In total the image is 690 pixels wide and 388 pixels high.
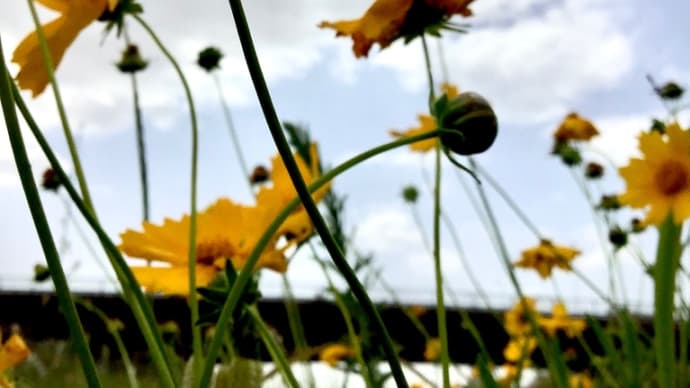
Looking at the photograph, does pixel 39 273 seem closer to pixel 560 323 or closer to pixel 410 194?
pixel 410 194

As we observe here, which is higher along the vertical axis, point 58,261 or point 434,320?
point 58,261

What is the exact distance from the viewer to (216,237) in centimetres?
50

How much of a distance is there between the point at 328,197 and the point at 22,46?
0.68 metres

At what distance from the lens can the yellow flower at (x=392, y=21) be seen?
0.40 m

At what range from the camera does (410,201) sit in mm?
1770

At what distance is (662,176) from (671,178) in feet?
0.05

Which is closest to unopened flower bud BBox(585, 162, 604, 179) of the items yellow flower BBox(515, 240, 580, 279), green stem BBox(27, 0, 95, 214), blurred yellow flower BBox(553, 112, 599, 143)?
blurred yellow flower BBox(553, 112, 599, 143)

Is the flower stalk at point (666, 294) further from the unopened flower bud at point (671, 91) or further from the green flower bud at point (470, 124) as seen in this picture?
the unopened flower bud at point (671, 91)

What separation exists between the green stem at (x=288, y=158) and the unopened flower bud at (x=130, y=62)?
869 millimetres

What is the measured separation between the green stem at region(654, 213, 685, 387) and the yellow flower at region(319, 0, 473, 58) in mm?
331

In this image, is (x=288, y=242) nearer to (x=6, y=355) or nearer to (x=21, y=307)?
(x=6, y=355)

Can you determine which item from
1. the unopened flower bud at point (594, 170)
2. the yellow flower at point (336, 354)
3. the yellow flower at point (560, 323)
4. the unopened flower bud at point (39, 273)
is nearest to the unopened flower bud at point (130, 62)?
the unopened flower bud at point (39, 273)

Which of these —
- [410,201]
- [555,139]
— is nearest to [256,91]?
[555,139]

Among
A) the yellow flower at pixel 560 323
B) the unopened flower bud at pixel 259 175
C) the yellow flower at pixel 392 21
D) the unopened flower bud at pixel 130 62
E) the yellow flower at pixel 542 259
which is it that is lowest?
the yellow flower at pixel 560 323
